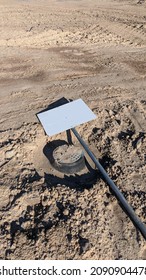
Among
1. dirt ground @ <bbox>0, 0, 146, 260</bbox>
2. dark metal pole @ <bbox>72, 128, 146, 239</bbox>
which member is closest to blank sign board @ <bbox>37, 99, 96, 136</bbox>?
dirt ground @ <bbox>0, 0, 146, 260</bbox>

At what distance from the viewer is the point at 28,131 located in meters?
7.05

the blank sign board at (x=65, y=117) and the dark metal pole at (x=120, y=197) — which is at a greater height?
the blank sign board at (x=65, y=117)

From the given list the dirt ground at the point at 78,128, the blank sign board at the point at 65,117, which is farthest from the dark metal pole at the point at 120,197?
the blank sign board at the point at 65,117

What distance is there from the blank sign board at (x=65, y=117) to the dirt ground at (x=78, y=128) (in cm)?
22

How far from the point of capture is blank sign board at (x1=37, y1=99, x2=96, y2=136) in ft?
22.5

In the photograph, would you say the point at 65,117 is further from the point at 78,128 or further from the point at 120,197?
the point at 120,197

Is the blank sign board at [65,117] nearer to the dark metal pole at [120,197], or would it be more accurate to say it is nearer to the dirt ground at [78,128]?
the dirt ground at [78,128]

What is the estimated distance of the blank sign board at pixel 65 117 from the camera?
6859 mm

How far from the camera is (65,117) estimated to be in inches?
281

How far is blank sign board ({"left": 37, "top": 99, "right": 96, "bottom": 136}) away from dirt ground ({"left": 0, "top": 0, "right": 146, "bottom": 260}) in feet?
0.73

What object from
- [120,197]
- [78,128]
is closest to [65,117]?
[78,128]

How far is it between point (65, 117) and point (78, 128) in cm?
39

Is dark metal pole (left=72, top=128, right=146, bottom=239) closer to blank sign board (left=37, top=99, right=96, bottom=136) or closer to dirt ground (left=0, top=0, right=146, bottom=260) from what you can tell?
dirt ground (left=0, top=0, right=146, bottom=260)

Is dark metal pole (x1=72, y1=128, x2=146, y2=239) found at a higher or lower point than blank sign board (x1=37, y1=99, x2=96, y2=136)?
lower
